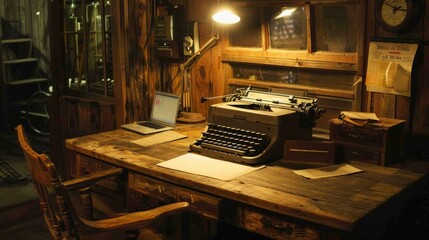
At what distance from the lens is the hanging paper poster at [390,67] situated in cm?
248

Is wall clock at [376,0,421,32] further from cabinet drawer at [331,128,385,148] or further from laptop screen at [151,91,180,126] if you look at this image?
laptop screen at [151,91,180,126]

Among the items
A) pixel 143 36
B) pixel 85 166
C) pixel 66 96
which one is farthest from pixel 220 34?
pixel 66 96

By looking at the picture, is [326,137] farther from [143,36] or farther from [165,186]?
[143,36]

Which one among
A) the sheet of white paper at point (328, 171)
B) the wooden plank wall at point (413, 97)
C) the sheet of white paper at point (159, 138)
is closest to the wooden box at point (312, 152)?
the sheet of white paper at point (328, 171)

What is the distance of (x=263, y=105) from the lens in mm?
2646

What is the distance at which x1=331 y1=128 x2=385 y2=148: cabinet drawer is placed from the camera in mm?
2354

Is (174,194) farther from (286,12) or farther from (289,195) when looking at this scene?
(286,12)

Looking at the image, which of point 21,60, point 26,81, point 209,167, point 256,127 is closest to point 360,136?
point 256,127

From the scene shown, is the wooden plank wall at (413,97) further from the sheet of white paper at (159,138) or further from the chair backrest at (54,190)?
the chair backrest at (54,190)

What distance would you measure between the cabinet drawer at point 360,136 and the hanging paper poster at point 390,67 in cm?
31

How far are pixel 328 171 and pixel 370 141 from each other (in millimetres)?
269

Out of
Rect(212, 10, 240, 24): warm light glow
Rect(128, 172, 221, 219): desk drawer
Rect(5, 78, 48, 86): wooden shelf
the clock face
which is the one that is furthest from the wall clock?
Rect(5, 78, 48, 86): wooden shelf

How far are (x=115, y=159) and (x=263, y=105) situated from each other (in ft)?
2.66

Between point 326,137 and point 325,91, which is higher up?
point 325,91
